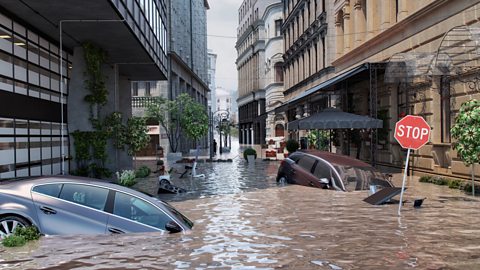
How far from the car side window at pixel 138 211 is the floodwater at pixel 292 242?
246 millimetres

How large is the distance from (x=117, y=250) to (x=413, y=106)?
18109mm

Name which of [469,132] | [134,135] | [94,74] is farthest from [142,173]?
[469,132]

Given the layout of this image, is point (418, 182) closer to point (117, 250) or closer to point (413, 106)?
point (413, 106)

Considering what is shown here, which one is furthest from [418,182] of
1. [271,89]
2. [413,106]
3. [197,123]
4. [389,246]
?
[271,89]

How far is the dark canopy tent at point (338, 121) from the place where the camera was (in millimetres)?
23578

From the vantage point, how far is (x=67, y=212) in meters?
8.20

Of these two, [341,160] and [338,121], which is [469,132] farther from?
[338,121]

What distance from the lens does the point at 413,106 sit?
903 inches

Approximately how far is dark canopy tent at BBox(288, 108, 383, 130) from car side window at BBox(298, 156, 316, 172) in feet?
21.4

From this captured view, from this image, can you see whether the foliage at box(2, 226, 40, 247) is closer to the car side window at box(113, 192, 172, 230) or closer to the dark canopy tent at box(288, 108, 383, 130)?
the car side window at box(113, 192, 172, 230)

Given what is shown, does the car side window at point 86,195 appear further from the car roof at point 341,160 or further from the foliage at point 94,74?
the foliage at point 94,74

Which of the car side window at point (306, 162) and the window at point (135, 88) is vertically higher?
the window at point (135, 88)

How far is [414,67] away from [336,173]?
762 cm

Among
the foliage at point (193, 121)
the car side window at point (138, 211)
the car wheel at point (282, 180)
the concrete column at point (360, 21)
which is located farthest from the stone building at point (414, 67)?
the foliage at point (193, 121)
